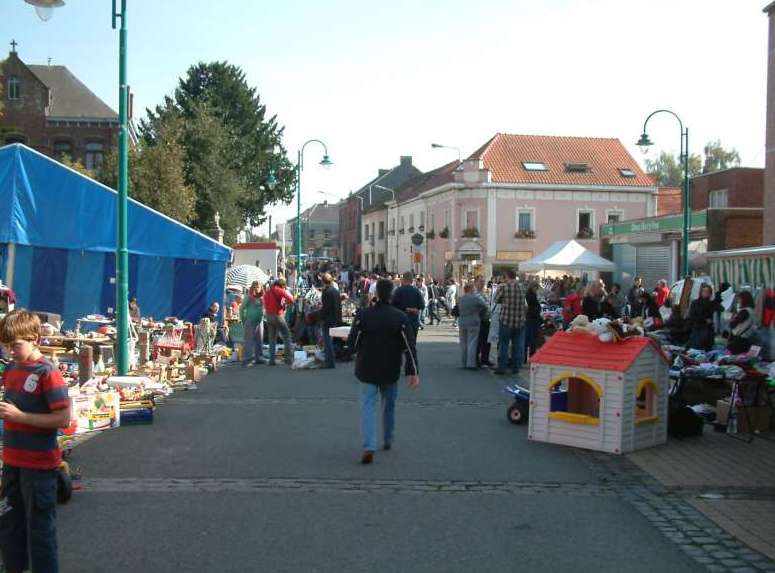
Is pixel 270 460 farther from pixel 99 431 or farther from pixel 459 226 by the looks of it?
pixel 459 226

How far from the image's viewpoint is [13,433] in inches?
174

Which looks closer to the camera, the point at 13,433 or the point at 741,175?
the point at 13,433

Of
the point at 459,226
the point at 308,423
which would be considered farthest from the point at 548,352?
the point at 459,226

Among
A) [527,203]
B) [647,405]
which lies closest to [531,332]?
[647,405]

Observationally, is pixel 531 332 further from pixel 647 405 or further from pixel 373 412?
pixel 373 412

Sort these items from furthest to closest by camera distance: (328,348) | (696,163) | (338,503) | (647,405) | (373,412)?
(696,163) → (328,348) → (647,405) → (373,412) → (338,503)

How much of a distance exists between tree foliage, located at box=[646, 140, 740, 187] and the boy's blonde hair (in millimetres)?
92903

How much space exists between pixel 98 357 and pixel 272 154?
143ft

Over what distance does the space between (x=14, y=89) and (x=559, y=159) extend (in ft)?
108

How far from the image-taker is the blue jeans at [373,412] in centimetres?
795

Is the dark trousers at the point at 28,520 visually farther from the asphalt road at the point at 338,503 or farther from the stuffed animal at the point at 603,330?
the stuffed animal at the point at 603,330

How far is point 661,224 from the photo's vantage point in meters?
32.3

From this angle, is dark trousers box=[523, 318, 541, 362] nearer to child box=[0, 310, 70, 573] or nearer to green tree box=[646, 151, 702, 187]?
child box=[0, 310, 70, 573]

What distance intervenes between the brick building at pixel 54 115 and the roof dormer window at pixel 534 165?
2465cm
